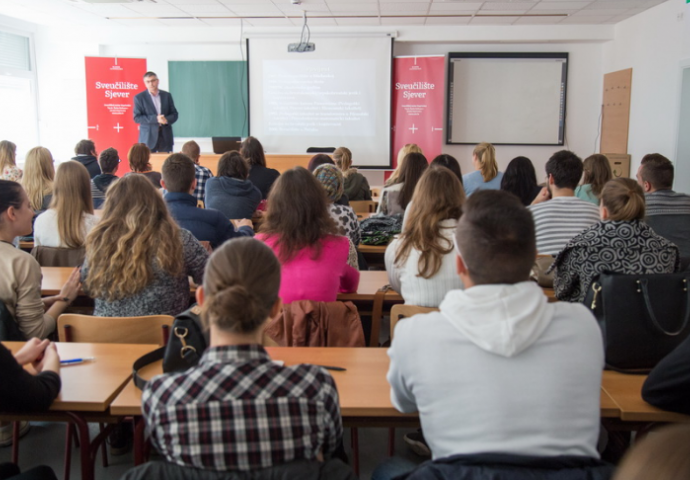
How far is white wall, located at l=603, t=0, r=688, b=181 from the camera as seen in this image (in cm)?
662

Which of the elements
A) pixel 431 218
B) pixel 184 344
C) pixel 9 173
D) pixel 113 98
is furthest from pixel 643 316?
pixel 113 98

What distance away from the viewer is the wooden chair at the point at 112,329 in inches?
84.4

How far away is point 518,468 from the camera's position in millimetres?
1199

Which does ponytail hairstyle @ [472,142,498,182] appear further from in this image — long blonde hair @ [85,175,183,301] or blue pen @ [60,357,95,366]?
blue pen @ [60,357,95,366]

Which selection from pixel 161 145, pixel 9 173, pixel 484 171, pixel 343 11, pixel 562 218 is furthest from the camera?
pixel 161 145

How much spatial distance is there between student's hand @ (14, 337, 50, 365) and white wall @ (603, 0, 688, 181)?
680cm

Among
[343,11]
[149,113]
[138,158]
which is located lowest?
[138,158]

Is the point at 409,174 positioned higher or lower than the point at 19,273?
higher

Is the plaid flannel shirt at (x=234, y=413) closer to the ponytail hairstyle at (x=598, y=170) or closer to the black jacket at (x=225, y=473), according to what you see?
the black jacket at (x=225, y=473)

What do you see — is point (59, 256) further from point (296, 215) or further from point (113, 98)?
point (113, 98)

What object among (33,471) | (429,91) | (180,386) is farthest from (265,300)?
(429,91)

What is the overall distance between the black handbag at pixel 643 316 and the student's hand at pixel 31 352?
1824mm

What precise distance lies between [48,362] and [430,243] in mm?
1475

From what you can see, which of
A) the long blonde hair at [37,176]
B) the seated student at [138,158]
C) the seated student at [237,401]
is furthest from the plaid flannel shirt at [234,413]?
the seated student at [138,158]
